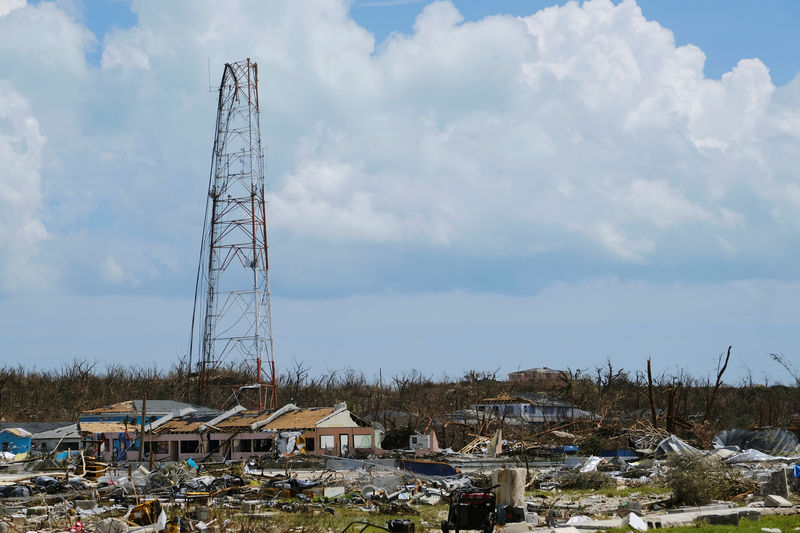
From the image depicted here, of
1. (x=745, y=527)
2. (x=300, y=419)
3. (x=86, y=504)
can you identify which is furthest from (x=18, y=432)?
(x=745, y=527)

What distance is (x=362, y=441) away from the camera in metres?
45.2

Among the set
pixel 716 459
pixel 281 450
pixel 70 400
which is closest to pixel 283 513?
pixel 716 459

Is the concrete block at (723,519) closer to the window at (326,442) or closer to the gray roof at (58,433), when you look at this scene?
the window at (326,442)

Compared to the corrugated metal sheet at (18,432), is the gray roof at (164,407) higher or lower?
higher

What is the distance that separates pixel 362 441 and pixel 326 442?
6.81 ft

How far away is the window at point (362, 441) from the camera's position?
44906 mm

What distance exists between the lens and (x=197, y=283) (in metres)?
53.4

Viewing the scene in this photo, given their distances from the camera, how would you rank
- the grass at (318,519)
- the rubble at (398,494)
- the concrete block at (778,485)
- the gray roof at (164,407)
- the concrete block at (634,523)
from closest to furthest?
the concrete block at (634,523)
the grass at (318,519)
the rubble at (398,494)
the concrete block at (778,485)
the gray roof at (164,407)

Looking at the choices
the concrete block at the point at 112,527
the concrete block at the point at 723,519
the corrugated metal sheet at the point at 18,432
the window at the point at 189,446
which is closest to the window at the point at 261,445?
the window at the point at 189,446

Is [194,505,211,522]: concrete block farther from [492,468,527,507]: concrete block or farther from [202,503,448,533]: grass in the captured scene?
[492,468,527,507]: concrete block

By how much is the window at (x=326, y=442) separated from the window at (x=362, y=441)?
1.25 meters

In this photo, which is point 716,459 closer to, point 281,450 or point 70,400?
point 281,450

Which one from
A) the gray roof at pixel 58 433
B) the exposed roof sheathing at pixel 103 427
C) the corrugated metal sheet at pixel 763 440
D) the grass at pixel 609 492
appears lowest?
the grass at pixel 609 492

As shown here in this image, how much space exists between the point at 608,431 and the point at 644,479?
15557 mm
